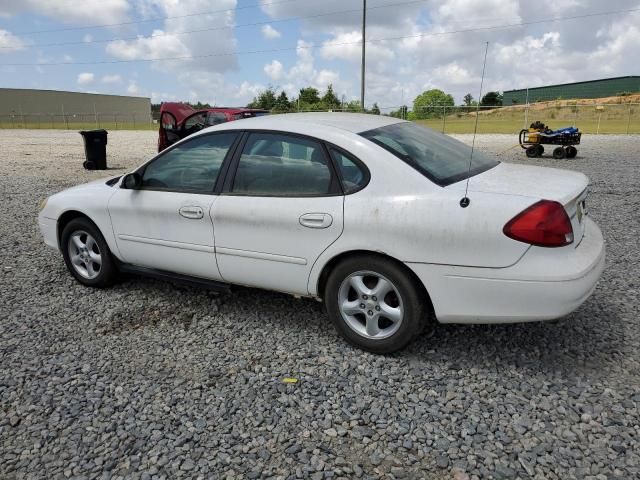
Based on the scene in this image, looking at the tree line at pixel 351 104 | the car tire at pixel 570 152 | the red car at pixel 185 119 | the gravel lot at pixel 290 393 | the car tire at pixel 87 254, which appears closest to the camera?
the gravel lot at pixel 290 393

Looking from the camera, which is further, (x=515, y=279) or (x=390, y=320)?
(x=390, y=320)

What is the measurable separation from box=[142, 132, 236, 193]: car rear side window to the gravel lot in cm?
102

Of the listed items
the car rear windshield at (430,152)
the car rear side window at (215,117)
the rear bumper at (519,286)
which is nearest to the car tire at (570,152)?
the car rear side window at (215,117)

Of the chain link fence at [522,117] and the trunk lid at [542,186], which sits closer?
the trunk lid at [542,186]

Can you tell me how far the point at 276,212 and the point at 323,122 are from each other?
2.50 feet

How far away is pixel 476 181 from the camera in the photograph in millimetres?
3271

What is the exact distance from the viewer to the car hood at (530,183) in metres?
3.04

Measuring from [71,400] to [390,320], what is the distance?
77.0 inches

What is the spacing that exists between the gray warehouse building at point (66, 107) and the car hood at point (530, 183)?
64.5 m

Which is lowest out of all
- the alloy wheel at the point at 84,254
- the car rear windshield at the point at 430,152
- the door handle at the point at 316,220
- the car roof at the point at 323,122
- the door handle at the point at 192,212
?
the alloy wheel at the point at 84,254

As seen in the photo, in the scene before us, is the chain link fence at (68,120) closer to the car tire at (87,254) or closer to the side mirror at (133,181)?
the car tire at (87,254)

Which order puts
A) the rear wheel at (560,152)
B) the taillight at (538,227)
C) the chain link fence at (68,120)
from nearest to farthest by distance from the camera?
the taillight at (538,227) < the rear wheel at (560,152) < the chain link fence at (68,120)

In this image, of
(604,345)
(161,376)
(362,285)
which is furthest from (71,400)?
(604,345)

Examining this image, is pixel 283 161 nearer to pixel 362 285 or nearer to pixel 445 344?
pixel 362 285
